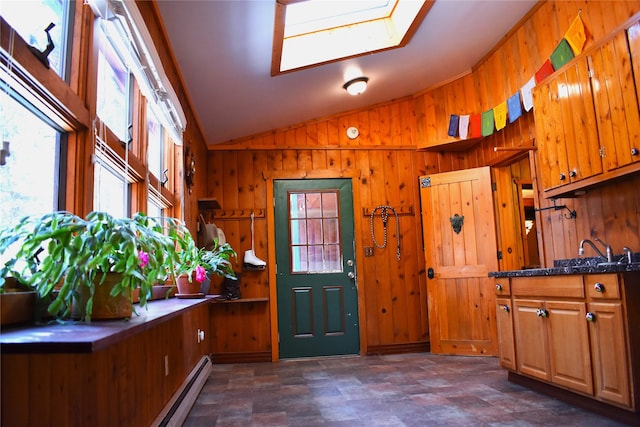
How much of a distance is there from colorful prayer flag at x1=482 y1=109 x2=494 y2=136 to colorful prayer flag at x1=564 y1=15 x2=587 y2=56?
1.18 meters

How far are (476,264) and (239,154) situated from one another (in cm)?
278

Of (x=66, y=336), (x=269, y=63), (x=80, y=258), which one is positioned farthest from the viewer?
(x=269, y=63)

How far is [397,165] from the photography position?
17.6 ft

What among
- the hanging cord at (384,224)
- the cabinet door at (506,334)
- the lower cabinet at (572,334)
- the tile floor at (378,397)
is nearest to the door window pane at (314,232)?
the hanging cord at (384,224)

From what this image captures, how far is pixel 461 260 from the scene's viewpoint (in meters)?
4.90

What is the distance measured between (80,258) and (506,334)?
3.14 meters

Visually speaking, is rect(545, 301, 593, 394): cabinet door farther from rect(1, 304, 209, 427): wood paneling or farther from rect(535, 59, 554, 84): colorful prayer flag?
rect(1, 304, 209, 427): wood paneling

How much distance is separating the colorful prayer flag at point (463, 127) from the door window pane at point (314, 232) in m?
1.48

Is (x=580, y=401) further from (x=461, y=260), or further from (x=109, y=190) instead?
(x=109, y=190)

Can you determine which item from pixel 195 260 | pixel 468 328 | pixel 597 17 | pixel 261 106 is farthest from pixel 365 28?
pixel 468 328

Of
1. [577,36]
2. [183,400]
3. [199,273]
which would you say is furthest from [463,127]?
[183,400]

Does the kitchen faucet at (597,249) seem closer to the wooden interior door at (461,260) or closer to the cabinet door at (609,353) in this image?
the cabinet door at (609,353)

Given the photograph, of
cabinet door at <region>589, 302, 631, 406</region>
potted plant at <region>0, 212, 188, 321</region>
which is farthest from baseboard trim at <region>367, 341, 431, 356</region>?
potted plant at <region>0, 212, 188, 321</region>

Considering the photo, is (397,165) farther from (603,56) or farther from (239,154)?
(603,56)
